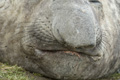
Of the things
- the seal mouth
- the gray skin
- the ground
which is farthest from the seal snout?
the ground

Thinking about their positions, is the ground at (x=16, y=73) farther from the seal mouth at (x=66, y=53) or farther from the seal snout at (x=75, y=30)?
the seal snout at (x=75, y=30)

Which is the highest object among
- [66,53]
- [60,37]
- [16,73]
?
[60,37]

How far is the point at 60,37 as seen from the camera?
15.2ft

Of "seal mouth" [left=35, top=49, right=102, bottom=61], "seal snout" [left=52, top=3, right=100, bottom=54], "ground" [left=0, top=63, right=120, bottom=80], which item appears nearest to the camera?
"seal snout" [left=52, top=3, right=100, bottom=54]

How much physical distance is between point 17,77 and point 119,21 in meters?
2.14

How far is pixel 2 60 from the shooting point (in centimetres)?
556

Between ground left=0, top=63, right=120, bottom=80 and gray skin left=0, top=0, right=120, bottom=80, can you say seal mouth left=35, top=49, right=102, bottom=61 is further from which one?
ground left=0, top=63, right=120, bottom=80

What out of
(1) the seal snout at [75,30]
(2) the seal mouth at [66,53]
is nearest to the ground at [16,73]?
(2) the seal mouth at [66,53]

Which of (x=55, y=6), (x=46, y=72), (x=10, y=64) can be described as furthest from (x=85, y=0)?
(x=10, y=64)

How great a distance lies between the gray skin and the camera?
181 inches

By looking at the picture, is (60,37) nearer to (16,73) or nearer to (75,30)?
(75,30)

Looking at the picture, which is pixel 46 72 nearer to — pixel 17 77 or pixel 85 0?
pixel 17 77

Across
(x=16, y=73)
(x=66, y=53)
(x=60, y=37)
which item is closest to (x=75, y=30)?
(x=60, y=37)

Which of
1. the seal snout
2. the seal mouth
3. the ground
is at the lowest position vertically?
the ground
